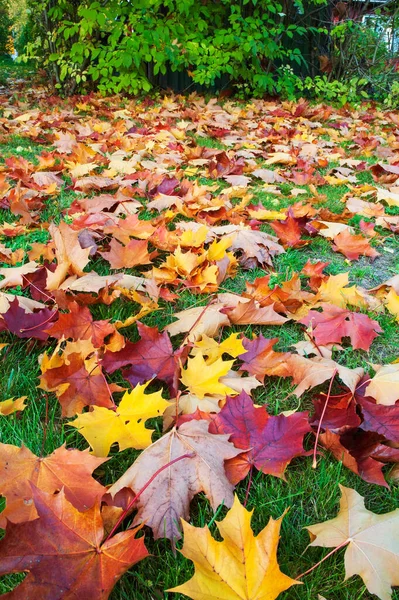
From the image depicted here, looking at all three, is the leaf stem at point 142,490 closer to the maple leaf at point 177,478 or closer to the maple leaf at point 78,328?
the maple leaf at point 177,478

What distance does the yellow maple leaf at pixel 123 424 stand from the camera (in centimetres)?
109

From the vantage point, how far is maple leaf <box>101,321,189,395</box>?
1331 millimetres

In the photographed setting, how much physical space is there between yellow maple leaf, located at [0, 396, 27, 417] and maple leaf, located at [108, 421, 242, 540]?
38 centimetres

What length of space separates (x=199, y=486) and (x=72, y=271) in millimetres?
1029

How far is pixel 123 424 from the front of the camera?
1092 mm

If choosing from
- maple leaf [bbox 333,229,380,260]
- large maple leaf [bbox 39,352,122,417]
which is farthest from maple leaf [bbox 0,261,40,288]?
maple leaf [bbox 333,229,380,260]

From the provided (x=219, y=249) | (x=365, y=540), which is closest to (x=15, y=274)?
(x=219, y=249)

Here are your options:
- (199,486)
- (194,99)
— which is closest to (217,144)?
(194,99)

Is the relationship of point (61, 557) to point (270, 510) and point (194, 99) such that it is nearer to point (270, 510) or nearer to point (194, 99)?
point (270, 510)

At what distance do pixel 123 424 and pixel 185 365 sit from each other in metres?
0.34

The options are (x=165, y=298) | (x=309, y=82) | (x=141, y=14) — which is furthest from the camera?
(x=309, y=82)

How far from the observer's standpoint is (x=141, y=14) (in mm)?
5562

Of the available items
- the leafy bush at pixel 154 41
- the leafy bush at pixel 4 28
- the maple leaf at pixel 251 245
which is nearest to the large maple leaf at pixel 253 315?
the maple leaf at pixel 251 245

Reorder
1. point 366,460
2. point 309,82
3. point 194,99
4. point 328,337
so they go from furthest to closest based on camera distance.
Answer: point 309,82, point 194,99, point 328,337, point 366,460
